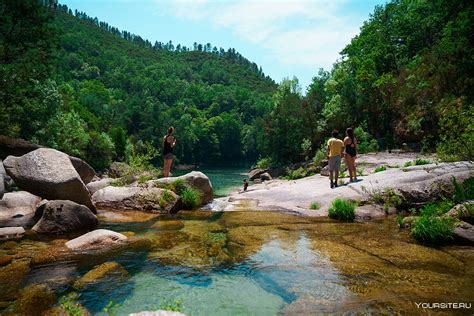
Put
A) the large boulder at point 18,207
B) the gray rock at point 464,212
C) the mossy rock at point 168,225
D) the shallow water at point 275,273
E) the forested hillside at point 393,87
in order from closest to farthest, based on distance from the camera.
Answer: the shallow water at point 275,273
the gray rock at point 464,212
the mossy rock at point 168,225
the large boulder at point 18,207
the forested hillside at point 393,87

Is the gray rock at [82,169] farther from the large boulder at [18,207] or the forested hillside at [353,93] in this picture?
the large boulder at [18,207]

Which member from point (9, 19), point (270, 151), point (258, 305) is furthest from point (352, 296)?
point (270, 151)

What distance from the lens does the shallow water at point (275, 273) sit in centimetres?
634

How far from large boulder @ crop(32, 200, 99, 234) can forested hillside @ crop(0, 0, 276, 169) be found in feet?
38.0

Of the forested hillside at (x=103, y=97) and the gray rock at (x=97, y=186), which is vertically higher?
the forested hillside at (x=103, y=97)

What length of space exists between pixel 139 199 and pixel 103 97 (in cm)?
10782

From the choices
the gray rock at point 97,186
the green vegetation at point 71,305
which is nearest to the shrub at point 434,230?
the green vegetation at point 71,305

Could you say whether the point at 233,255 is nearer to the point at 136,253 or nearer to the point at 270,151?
the point at 136,253

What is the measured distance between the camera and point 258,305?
21.1ft

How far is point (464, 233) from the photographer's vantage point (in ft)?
31.8

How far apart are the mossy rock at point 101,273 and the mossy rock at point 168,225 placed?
398 cm

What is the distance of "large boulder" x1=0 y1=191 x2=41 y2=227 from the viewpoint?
491 inches

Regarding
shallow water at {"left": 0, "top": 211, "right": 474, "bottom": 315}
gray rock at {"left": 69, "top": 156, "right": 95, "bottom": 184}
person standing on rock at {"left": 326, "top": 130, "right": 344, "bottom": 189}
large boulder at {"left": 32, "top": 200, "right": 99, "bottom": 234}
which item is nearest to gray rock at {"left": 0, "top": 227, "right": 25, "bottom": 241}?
large boulder at {"left": 32, "top": 200, "right": 99, "bottom": 234}

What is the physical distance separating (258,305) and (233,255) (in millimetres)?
2813
